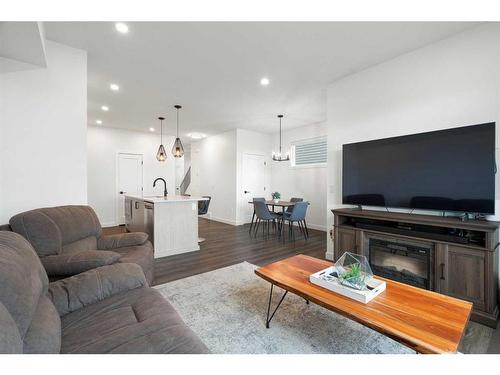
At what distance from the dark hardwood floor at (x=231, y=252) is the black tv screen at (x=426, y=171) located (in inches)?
58.5

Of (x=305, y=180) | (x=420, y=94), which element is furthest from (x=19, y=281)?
(x=305, y=180)

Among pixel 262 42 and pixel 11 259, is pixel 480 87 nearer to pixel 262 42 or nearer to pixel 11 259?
pixel 262 42

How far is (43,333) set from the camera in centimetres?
96

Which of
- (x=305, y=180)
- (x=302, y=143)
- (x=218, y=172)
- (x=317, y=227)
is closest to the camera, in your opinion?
(x=317, y=227)

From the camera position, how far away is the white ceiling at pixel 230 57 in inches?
93.1

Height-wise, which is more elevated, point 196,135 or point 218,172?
point 196,135

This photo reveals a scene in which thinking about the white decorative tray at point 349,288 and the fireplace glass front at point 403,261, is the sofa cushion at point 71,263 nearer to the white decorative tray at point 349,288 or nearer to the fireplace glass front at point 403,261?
the white decorative tray at point 349,288

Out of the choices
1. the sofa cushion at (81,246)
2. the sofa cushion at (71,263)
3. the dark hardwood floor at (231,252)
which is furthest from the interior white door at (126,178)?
the sofa cushion at (71,263)

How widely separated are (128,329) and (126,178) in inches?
247

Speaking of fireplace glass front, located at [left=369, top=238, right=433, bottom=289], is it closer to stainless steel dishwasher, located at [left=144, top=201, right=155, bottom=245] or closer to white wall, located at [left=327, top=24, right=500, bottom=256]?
white wall, located at [left=327, top=24, right=500, bottom=256]

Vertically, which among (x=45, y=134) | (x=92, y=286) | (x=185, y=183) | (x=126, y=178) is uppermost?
(x=45, y=134)

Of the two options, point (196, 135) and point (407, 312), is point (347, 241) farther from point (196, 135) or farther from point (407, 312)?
point (196, 135)

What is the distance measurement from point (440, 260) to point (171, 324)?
2.52 metres
